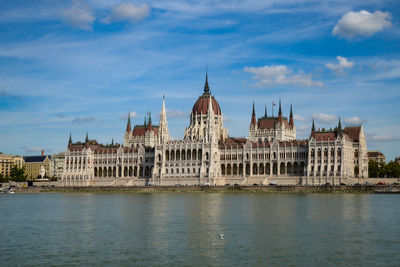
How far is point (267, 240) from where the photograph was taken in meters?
45.2

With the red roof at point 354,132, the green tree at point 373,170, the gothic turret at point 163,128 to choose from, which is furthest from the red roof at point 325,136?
the gothic turret at point 163,128

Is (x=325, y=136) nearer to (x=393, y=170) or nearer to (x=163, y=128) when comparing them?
(x=393, y=170)

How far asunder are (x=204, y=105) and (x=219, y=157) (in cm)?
2323

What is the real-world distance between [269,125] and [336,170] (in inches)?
1515

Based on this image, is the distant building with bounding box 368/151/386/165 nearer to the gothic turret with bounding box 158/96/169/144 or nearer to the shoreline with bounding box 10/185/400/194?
the gothic turret with bounding box 158/96/169/144

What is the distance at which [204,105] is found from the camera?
536ft

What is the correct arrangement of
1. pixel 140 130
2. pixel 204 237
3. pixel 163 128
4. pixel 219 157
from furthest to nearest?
pixel 140 130 < pixel 163 128 < pixel 219 157 < pixel 204 237

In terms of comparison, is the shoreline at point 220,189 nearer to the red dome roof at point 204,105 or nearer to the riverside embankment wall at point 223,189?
the riverside embankment wall at point 223,189

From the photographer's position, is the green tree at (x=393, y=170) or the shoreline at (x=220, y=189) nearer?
the shoreline at (x=220, y=189)

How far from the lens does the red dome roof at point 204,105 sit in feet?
534

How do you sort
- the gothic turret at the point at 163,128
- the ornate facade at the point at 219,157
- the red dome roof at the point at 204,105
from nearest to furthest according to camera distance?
the ornate facade at the point at 219,157 < the gothic turret at the point at 163,128 < the red dome roof at the point at 204,105

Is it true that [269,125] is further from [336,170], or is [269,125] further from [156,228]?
[156,228]

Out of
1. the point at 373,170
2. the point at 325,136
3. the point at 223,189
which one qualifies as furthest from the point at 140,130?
the point at 373,170

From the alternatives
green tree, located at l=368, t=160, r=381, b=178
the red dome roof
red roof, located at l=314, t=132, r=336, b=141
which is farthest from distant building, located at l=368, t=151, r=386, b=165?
red roof, located at l=314, t=132, r=336, b=141
